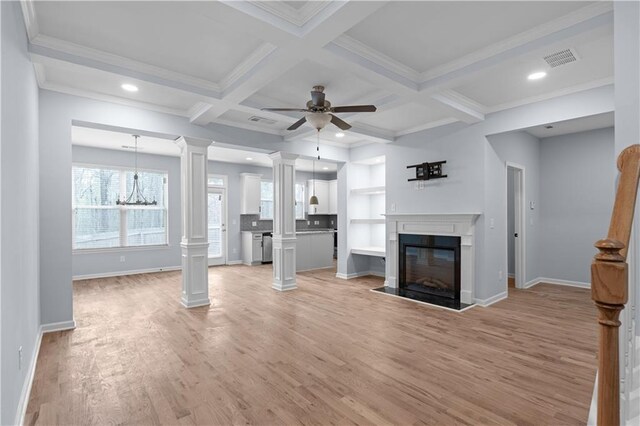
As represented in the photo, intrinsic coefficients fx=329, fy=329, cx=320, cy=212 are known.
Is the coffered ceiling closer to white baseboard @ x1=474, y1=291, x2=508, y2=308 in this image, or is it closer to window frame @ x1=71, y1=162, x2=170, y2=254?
white baseboard @ x1=474, y1=291, x2=508, y2=308

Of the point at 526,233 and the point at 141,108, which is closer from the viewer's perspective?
the point at 141,108

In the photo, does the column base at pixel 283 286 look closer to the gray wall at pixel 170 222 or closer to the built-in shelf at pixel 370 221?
the built-in shelf at pixel 370 221

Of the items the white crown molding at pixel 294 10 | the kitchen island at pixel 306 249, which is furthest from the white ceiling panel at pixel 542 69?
the kitchen island at pixel 306 249

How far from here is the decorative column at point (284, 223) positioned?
18.3ft

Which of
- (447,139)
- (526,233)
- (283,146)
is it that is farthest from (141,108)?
(526,233)

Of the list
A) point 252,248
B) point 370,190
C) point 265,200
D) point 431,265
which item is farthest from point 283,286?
point 265,200

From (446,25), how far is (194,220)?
3.78m

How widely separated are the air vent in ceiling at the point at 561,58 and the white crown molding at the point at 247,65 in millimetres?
2528

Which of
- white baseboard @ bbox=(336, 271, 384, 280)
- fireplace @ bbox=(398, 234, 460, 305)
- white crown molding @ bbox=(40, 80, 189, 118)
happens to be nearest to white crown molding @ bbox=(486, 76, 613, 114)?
fireplace @ bbox=(398, 234, 460, 305)

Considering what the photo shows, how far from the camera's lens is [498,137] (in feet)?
15.9

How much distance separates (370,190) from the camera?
6.55 m

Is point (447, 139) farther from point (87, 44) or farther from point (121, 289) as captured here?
point (121, 289)

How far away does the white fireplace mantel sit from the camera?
183 inches

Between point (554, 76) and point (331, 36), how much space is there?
260cm
